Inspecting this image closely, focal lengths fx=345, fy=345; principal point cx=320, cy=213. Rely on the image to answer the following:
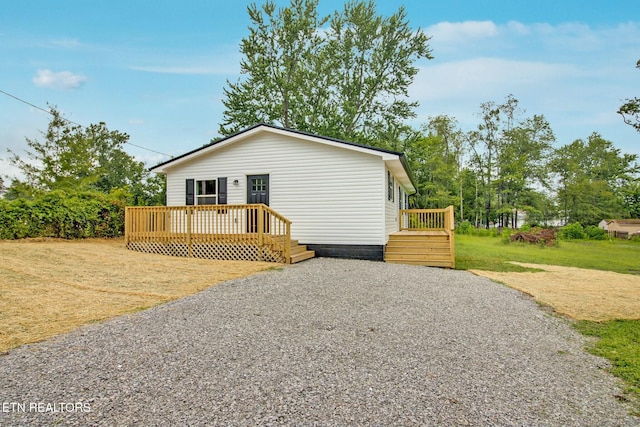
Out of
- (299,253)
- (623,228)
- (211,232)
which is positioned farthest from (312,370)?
(623,228)

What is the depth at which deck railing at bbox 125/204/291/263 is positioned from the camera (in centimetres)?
952

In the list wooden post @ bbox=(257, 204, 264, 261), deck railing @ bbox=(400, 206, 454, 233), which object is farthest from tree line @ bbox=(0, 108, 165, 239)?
deck railing @ bbox=(400, 206, 454, 233)

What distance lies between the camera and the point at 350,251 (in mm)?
10555

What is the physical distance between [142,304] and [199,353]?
221 centimetres

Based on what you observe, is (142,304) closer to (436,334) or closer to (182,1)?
(436,334)

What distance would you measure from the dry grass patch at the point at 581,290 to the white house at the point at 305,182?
3395 millimetres

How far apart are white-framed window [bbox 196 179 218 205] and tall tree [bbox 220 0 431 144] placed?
12.1 metres

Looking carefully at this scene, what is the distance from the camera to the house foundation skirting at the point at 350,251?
10.3 metres

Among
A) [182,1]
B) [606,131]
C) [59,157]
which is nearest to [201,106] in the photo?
[182,1]

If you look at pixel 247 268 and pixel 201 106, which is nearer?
pixel 247 268

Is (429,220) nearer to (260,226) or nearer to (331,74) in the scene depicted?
(260,226)


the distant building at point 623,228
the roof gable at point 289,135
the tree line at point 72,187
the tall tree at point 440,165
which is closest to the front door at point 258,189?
the roof gable at point 289,135

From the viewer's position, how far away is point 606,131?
3834 cm

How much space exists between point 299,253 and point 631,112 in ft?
26.9
